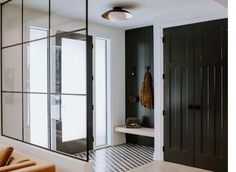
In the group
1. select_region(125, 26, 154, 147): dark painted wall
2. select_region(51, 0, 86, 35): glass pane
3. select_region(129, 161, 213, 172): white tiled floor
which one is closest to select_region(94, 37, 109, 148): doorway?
select_region(125, 26, 154, 147): dark painted wall

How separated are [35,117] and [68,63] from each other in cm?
127

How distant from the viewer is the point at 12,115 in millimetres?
4496

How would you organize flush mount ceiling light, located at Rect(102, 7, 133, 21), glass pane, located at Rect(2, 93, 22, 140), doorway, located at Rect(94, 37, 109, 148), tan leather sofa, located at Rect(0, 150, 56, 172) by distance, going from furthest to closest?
doorway, located at Rect(94, 37, 109, 148)
glass pane, located at Rect(2, 93, 22, 140)
flush mount ceiling light, located at Rect(102, 7, 133, 21)
tan leather sofa, located at Rect(0, 150, 56, 172)

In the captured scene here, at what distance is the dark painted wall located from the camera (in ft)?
19.2

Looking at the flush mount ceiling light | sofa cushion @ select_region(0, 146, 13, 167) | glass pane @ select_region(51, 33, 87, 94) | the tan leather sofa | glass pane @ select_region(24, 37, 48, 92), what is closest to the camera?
the tan leather sofa

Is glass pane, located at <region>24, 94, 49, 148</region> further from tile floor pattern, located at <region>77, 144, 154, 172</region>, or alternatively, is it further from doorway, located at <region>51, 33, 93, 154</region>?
tile floor pattern, located at <region>77, 144, 154, 172</region>

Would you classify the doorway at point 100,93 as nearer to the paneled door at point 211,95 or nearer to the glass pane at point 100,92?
the glass pane at point 100,92

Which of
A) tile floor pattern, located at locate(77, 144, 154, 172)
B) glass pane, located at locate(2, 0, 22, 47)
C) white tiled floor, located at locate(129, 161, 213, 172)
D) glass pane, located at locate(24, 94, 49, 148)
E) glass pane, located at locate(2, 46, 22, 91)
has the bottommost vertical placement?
tile floor pattern, located at locate(77, 144, 154, 172)

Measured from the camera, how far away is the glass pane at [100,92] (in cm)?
579

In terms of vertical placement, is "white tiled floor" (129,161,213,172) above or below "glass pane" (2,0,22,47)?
below

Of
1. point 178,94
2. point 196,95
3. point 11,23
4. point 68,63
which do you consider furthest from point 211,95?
point 11,23

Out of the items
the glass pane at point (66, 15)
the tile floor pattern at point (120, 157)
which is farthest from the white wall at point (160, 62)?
the glass pane at point (66, 15)

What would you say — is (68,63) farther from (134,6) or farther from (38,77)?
(134,6)

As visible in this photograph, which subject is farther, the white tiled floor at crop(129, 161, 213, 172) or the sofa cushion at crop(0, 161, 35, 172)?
the white tiled floor at crop(129, 161, 213, 172)
